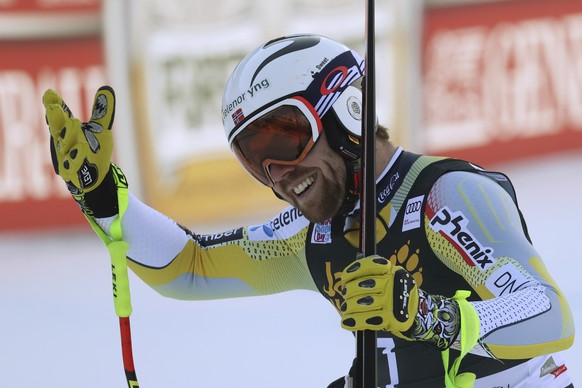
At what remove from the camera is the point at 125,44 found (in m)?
6.30

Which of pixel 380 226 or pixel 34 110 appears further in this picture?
pixel 34 110

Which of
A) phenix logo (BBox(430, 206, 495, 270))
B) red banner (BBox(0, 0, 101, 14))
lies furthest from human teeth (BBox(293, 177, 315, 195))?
red banner (BBox(0, 0, 101, 14))

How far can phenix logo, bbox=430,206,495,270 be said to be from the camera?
7.74 feet

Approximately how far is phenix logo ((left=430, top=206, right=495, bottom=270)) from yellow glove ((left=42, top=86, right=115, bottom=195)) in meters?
0.94

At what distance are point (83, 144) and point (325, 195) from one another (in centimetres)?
67

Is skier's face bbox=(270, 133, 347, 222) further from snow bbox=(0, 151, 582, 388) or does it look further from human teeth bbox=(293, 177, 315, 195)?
snow bbox=(0, 151, 582, 388)

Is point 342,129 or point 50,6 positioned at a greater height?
point 50,6

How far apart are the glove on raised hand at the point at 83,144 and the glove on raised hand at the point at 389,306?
96cm

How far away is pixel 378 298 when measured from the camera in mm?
2076

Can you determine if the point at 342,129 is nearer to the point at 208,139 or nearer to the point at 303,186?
the point at 303,186

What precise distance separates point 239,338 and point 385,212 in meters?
2.22

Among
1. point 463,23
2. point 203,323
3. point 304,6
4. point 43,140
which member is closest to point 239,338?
point 203,323

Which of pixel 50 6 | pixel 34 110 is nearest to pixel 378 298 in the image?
pixel 34 110

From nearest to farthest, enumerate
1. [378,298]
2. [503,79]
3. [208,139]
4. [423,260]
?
[378,298], [423,260], [208,139], [503,79]
